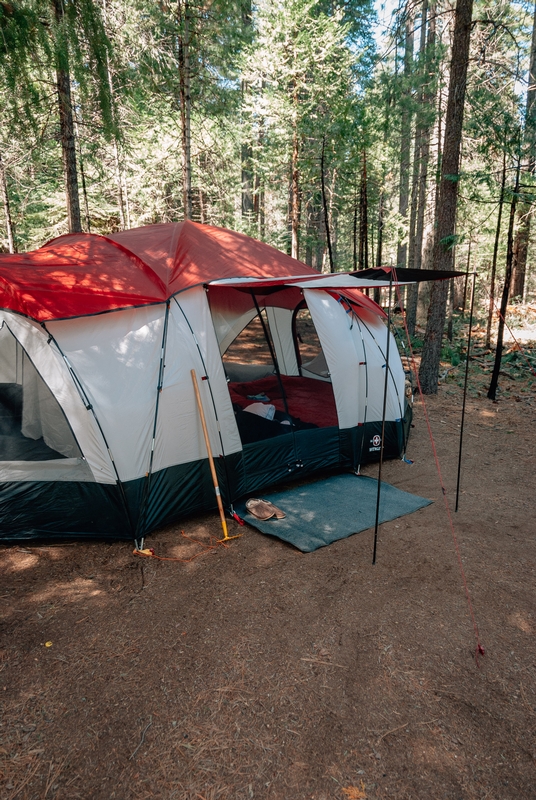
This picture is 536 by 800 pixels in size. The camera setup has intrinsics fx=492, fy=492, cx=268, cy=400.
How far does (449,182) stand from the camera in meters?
8.08

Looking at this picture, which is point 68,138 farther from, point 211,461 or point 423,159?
point 423,159

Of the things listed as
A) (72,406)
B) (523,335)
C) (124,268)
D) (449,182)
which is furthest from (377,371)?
(523,335)

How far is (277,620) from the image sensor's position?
11.5 feet

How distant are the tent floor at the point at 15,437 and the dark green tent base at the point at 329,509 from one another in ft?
6.40

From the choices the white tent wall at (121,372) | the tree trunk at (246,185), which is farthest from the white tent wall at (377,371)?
the tree trunk at (246,185)

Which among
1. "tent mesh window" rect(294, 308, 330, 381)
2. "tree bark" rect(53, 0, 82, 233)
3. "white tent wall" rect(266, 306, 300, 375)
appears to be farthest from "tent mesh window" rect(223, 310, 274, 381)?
"tree bark" rect(53, 0, 82, 233)

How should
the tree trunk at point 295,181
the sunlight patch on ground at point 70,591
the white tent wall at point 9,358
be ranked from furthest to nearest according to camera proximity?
the tree trunk at point 295,181, the white tent wall at point 9,358, the sunlight patch on ground at point 70,591

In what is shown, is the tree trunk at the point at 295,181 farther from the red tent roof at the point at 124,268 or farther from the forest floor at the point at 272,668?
the forest floor at the point at 272,668

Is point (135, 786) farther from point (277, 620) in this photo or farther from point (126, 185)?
point (126, 185)

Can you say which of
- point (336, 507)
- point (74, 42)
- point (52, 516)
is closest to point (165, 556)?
point (52, 516)

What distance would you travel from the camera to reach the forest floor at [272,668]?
2389 mm

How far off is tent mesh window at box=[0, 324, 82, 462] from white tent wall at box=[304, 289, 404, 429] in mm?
2977

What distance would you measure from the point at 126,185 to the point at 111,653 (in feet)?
43.0

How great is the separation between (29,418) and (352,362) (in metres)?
3.57
